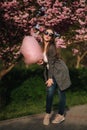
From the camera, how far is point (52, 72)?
880cm

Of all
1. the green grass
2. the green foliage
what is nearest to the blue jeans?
the green grass

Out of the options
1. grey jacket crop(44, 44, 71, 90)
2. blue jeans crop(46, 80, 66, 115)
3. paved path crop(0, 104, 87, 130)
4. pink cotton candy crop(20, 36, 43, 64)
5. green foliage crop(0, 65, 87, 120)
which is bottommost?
green foliage crop(0, 65, 87, 120)

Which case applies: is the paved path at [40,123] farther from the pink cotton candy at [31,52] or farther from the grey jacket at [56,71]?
the pink cotton candy at [31,52]

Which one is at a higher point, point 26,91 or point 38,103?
point 38,103

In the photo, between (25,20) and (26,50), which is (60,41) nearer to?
(25,20)

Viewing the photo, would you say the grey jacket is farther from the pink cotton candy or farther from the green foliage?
the green foliage

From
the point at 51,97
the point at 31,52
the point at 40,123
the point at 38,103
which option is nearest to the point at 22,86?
the point at 38,103

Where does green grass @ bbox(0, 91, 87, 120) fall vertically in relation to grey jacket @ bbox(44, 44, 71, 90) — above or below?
below

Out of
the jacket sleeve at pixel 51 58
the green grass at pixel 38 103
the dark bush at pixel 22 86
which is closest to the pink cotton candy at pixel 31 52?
the jacket sleeve at pixel 51 58

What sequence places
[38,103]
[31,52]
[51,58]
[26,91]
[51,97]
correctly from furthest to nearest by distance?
[26,91], [38,103], [51,97], [51,58], [31,52]

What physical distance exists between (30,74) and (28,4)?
397 cm

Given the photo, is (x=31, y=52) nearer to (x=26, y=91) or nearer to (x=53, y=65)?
(x=53, y=65)

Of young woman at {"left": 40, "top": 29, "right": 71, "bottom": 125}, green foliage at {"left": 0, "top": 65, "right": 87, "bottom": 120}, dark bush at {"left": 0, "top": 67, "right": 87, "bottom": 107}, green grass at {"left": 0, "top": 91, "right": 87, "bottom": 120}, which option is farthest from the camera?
dark bush at {"left": 0, "top": 67, "right": 87, "bottom": 107}

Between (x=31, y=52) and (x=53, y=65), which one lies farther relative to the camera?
(x=53, y=65)
